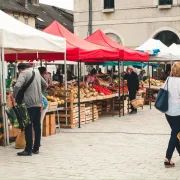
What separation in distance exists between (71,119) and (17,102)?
408 centimetres

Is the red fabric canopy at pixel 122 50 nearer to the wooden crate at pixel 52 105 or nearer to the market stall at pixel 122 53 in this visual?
the market stall at pixel 122 53

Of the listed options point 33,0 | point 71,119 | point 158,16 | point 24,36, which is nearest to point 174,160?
point 24,36

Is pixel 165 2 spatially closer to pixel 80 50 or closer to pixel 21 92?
pixel 80 50

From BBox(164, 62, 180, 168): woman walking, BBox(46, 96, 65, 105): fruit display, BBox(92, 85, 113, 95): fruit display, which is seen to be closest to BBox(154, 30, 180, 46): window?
BBox(92, 85, 113, 95): fruit display

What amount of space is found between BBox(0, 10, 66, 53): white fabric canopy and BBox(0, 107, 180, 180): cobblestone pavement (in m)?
2.15

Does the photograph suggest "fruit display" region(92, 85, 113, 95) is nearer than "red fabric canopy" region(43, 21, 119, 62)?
No

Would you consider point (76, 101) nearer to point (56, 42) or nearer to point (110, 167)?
point (56, 42)

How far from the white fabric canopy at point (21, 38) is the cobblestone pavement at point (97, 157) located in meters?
2.15

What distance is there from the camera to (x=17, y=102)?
8.81 metres

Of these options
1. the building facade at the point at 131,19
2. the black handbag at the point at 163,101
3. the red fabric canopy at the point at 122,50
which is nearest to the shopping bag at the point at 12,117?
the black handbag at the point at 163,101

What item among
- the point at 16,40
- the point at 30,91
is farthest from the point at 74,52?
the point at 30,91

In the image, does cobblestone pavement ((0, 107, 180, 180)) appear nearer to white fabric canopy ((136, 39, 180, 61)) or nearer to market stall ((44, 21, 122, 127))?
market stall ((44, 21, 122, 127))

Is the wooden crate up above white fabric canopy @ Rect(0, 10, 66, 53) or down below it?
below

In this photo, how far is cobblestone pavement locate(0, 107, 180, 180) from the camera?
23.9 feet
